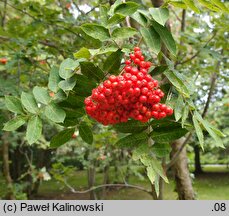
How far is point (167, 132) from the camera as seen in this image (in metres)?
1.55

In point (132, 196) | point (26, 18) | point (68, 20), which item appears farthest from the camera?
point (132, 196)

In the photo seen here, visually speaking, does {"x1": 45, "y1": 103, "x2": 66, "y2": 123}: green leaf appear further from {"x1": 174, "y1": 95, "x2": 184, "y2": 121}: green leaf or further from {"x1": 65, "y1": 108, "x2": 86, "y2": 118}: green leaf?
{"x1": 174, "y1": 95, "x2": 184, "y2": 121}: green leaf

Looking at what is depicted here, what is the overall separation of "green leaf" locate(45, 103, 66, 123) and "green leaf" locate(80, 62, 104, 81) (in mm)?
180

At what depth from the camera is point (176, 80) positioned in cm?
138

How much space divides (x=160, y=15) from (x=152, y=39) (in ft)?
0.32

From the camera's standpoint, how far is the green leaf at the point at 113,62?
1.41 metres


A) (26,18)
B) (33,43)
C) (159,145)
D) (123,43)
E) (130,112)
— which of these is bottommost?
(159,145)

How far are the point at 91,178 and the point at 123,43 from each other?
6662 mm

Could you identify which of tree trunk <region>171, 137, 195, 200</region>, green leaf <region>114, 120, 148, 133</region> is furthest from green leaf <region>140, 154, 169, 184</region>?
tree trunk <region>171, 137, 195, 200</region>

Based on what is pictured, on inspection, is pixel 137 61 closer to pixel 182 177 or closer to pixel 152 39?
pixel 152 39

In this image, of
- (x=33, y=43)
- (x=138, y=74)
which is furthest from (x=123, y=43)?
(x=33, y=43)

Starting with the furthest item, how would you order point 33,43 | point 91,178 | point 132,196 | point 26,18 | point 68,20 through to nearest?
point 132,196
point 91,178
point 26,18
point 68,20
point 33,43

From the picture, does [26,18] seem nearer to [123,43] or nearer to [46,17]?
[46,17]

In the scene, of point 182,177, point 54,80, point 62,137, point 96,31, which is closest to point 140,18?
point 96,31
